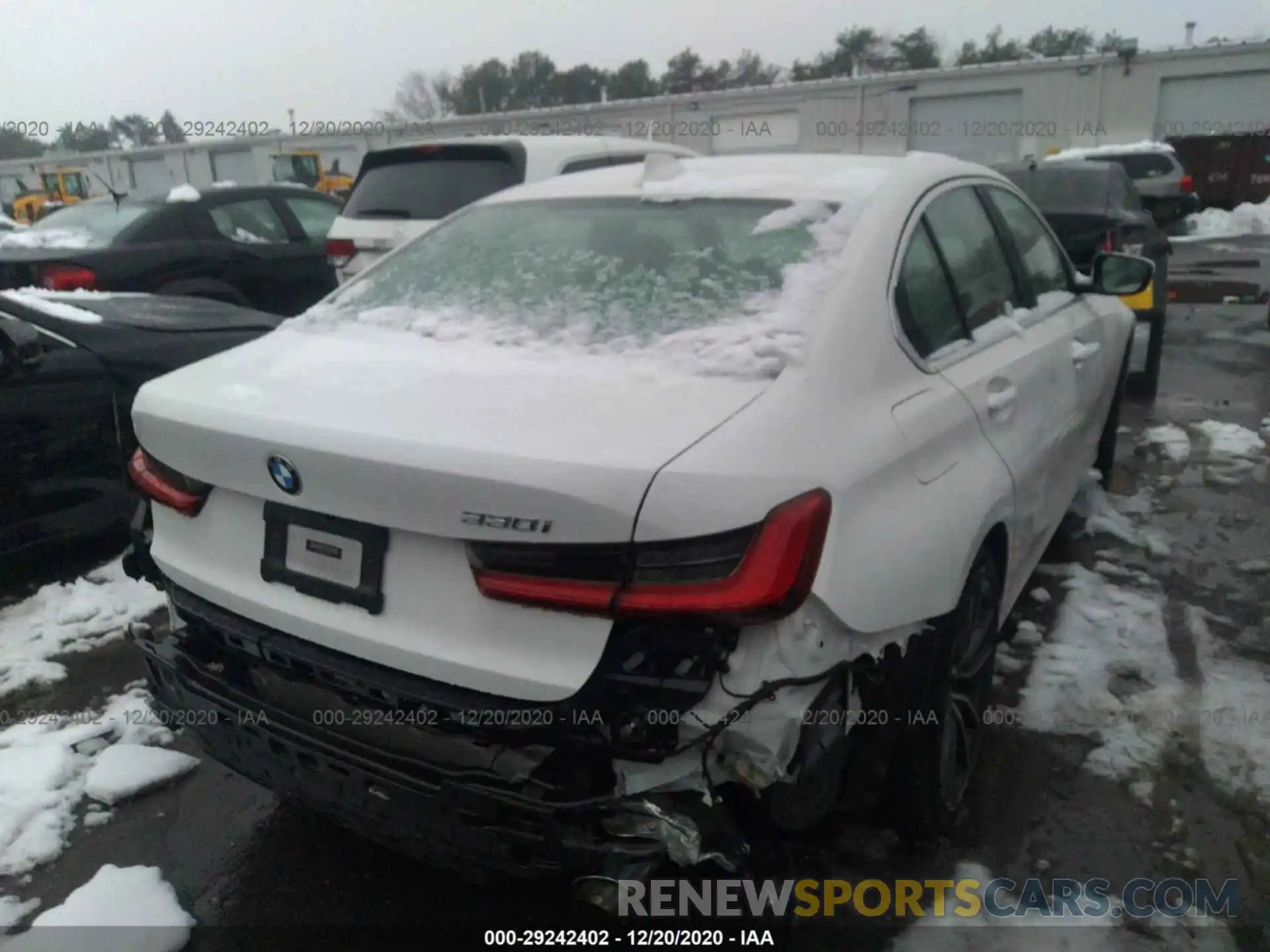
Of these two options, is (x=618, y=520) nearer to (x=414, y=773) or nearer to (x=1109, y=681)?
(x=414, y=773)

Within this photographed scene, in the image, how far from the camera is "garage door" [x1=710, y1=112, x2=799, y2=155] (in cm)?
3006

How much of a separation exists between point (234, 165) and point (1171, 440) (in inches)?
1587

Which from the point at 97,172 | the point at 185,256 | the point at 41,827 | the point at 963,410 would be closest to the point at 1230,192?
the point at 185,256

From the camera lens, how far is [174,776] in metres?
2.96

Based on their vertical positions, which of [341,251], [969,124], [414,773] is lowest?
[414,773]

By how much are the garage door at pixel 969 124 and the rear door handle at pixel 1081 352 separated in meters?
25.3

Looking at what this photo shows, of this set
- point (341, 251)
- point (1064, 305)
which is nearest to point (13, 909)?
point (1064, 305)

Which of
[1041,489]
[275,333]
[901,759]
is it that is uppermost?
[275,333]

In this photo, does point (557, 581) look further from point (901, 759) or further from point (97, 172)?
point (97, 172)

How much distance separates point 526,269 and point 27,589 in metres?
3.02

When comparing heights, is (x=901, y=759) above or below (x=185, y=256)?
below

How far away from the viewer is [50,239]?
7352 millimetres

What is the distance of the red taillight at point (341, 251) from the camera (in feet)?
21.6

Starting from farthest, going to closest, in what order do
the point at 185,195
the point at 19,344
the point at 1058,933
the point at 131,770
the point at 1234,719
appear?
1. the point at 185,195
2. the point at 19,344
3. the point at 1234,719
4. the point at 131,770
5. the point at 1058,933
